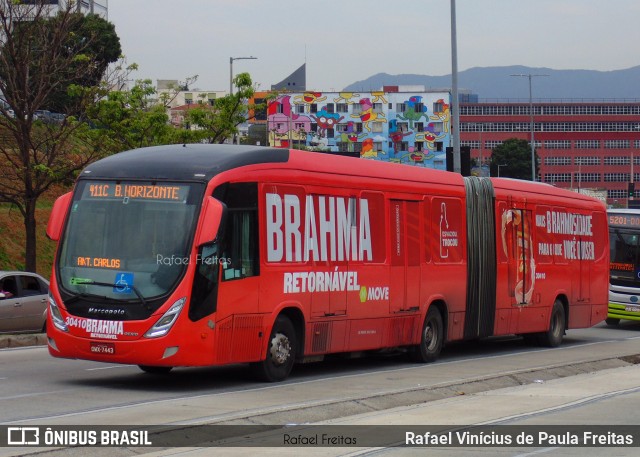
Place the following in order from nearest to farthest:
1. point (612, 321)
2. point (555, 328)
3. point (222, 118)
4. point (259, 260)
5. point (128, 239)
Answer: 1. point (128, 239)
2. point (259, 260)
3. point (555, 328)
4. point (612, 321)
5. point (222, 118)

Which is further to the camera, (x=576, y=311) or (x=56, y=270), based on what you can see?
(x=576, y=311)

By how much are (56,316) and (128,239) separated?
1.49 metres

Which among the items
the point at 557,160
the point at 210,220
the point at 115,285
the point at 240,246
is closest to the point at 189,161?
the point at 210,220

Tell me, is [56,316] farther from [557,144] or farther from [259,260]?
[557,144]

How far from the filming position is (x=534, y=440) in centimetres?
1107

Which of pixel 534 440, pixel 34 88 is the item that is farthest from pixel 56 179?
pixel 534 440

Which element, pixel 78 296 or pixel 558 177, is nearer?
pixel 78 296

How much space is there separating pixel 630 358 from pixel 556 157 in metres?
148

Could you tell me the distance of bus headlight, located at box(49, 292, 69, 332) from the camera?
15.0 m

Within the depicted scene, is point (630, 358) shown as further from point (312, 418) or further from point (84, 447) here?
point (84, 447)

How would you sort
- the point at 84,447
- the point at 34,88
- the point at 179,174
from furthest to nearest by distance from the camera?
the point at 34,88 → the point at 179,174 → the point at 84,447

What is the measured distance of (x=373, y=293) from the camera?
60.7 feet

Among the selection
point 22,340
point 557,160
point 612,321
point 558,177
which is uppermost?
point 557,160

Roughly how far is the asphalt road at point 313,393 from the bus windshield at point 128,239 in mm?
1404
